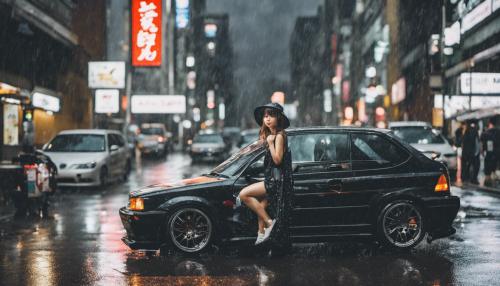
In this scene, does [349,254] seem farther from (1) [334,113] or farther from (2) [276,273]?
(1) [334,113]

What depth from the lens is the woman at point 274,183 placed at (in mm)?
7996

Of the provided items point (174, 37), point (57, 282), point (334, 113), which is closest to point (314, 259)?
point (57, 282)

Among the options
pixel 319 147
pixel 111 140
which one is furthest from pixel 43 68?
pixel 319 147

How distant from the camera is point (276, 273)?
7.50 meters

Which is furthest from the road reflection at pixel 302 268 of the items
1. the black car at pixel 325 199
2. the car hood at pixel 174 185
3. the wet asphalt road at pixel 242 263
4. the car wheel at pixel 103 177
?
the car wheel at pixel 103 177

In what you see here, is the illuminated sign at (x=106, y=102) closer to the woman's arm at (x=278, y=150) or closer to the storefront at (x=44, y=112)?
the storefront at (x=44, y=112)

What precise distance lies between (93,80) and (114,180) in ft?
74.4

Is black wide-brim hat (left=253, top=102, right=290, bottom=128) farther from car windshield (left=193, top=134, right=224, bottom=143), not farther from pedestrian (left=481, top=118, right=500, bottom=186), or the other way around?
car windshield (left=193, top=134, right=224, bottom=143)

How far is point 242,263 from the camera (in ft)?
26.6

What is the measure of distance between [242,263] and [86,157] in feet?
43.1

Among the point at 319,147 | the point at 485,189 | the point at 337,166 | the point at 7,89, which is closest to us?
the point at 337,166

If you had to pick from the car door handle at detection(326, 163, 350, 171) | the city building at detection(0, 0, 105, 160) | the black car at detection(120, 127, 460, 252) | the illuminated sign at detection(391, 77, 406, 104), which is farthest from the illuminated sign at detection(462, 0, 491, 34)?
the illuminated sign at detection(391, 77, 406, 104)

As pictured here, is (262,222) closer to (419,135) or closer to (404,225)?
(404,225)

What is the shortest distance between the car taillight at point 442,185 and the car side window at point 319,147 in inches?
46.4
